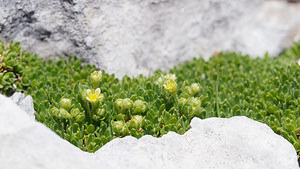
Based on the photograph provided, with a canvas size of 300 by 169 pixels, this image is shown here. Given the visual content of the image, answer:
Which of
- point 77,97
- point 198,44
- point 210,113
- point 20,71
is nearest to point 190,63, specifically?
point 198,44

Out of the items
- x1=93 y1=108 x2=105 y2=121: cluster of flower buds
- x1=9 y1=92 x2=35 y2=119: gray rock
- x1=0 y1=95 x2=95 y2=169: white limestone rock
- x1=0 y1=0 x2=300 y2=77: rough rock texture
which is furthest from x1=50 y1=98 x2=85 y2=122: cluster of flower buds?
x1=0 y1=0 x2=300 y2=77: rough rock texture

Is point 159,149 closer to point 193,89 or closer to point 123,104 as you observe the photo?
point 123,104

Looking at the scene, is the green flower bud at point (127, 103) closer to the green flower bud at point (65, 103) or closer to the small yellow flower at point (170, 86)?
the small yellow flower at point (170, 86)

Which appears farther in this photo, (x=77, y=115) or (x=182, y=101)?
(x=182, y=101)

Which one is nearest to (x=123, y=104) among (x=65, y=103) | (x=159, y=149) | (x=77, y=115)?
(x=77, y=115)

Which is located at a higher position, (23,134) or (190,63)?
(23,134)

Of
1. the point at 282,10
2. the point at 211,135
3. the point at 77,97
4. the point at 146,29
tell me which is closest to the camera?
the point at 211,135

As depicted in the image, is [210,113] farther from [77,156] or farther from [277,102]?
[77,156]
